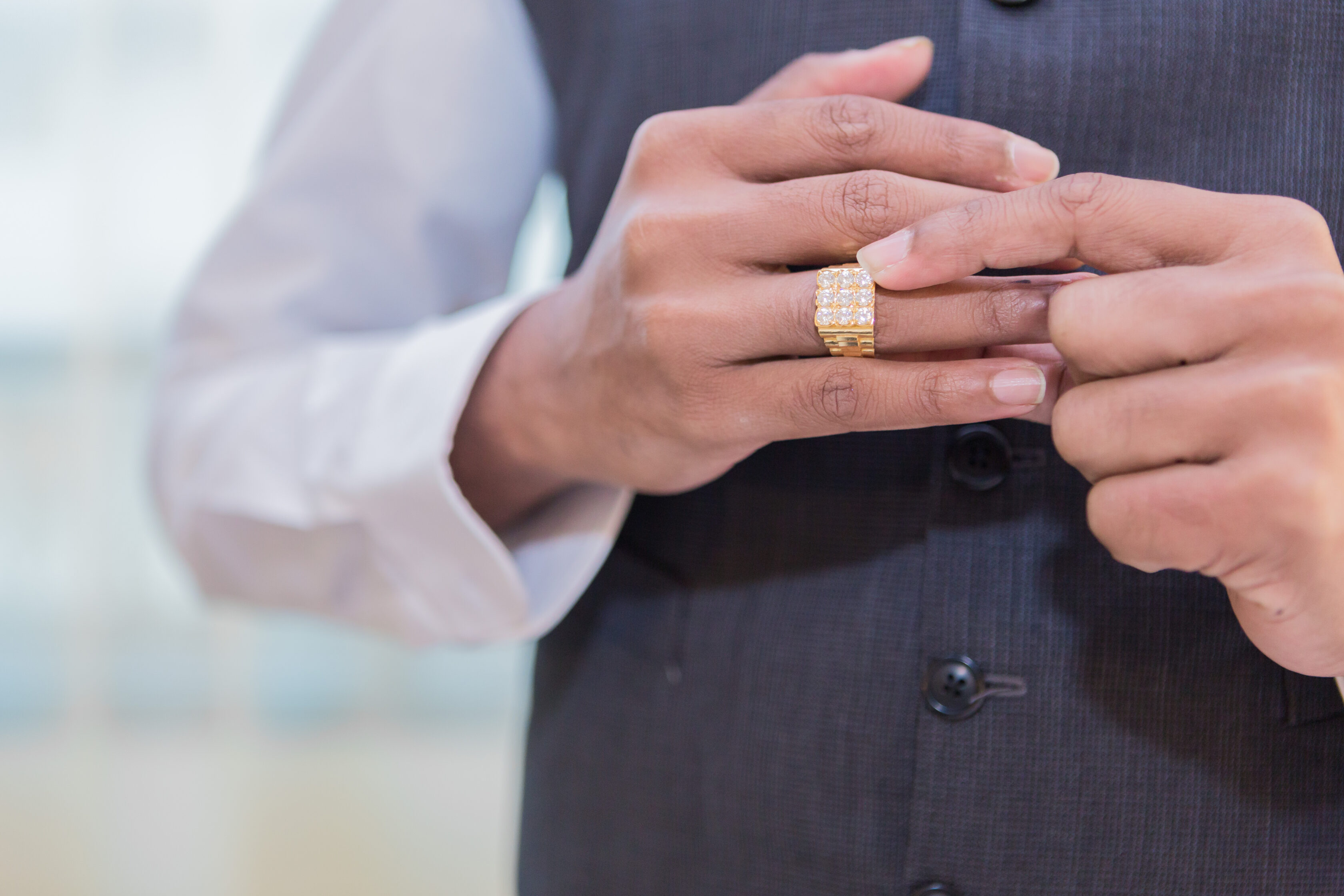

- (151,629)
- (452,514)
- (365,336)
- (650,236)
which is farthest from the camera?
(151,629)

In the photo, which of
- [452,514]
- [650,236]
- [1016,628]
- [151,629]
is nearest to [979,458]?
[1016,628]

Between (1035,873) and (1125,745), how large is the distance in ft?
0.26

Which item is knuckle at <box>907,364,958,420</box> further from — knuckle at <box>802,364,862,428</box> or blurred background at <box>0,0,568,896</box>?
blurred background at <box>0,0,568,896</box>

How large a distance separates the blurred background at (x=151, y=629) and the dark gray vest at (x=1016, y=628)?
1244mm

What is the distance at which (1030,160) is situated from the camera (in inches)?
16.1

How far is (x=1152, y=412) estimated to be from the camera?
348 mm

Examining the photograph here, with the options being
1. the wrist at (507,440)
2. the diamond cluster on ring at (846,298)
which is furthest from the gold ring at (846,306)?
the wrist at (507,440)

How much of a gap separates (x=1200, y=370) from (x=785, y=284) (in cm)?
17

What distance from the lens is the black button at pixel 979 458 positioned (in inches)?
18.4

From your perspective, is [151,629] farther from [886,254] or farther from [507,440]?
[886,254]

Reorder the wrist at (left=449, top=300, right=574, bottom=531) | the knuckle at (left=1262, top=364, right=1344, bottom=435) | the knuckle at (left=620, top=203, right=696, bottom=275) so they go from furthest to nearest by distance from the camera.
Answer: the wrist at (left=449, top=300, right=574, bottom=531)
the knuckle at (left=620, top=203, right=696, bottom=275)
the knuckle at (left=1262, top=364, right=1344, bottom=435)

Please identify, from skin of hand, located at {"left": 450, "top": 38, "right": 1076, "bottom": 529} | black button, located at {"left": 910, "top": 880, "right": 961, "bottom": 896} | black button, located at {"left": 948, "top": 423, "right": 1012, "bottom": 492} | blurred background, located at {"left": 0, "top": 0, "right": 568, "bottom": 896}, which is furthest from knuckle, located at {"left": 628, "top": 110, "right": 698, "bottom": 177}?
blurred background, located at {"left": 0, "top": 0, "right": 568, "bottom": 896}

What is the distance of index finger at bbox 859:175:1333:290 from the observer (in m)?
0.35

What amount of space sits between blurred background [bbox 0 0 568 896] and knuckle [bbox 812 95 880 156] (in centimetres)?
130
